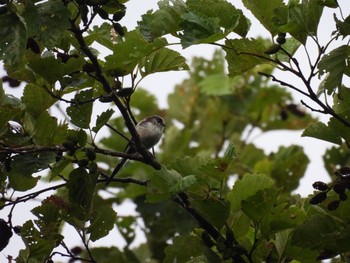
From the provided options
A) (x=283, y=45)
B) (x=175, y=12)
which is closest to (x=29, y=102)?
(x=175, y=12)

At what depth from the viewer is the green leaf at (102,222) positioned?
3.18 m

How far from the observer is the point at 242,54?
296 centimetres

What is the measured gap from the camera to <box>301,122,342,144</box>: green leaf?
3.05 metres

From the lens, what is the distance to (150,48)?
2.74m

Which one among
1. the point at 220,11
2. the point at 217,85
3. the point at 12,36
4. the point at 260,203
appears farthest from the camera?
the point at 217,85

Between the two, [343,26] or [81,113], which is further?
[81,113]

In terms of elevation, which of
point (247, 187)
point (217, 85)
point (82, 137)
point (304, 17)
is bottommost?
point (247, 187)

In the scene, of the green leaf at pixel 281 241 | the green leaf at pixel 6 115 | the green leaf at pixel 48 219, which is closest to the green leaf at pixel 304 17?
the green leaf at pixel 281 241

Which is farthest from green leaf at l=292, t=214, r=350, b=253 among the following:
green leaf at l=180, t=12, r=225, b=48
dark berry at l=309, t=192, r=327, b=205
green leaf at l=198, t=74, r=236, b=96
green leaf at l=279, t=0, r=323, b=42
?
green leaf at l=198, t=74, r=236, b=96

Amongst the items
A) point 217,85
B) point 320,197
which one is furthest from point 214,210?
point 217,85

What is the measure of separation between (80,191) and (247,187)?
25.0 inches

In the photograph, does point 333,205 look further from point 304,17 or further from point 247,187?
point 304,17

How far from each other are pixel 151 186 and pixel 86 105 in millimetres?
395

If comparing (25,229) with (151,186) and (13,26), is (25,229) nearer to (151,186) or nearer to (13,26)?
(151,186)
